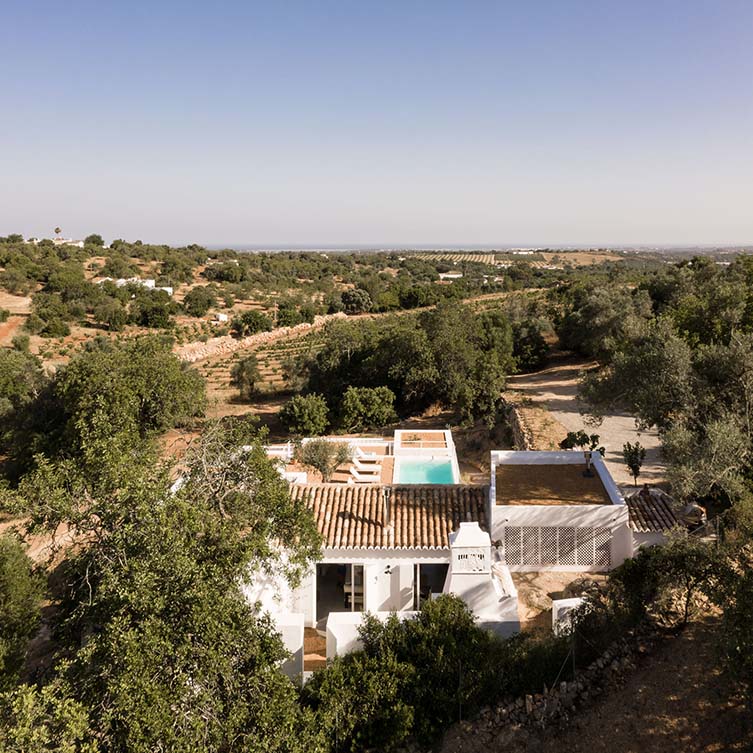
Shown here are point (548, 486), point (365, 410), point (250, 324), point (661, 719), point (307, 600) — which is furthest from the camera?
point (250, 324)

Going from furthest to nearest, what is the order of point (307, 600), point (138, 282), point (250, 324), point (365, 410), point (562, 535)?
point (138, 282), point (250, 324), point (365, 410), point (562, 535), point (307, 600)

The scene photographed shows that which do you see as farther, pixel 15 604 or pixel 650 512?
pixel 650 512

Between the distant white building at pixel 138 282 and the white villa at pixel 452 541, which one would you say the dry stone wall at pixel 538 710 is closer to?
the white villa at pixel 452 541

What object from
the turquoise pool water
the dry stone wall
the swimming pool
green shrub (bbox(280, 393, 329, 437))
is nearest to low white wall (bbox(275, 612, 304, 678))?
the dry stone wall

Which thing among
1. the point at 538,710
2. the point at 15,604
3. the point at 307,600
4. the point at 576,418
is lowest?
the point at 307,600

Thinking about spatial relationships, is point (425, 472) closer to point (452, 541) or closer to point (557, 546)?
point (557, 546)

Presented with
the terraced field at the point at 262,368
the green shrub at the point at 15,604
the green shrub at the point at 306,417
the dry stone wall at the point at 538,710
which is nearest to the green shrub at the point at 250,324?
the terraced field at the point at 262,368

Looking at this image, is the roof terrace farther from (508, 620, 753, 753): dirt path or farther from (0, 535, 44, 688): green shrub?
(0, 535, 44, 688): green shrub

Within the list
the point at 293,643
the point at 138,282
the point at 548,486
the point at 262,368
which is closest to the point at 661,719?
the point at 293,643

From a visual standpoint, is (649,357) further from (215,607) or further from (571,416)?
(215,607)
